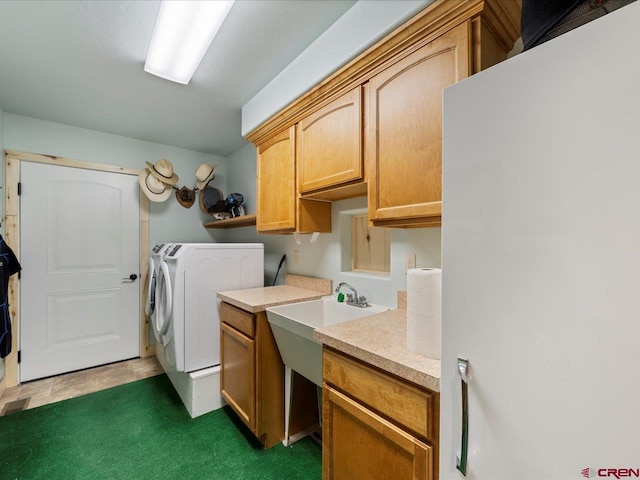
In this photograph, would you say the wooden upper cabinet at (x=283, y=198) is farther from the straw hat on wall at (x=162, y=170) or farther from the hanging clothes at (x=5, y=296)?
the hanging clothes at (x=5, y=296)

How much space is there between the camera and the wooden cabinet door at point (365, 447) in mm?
870

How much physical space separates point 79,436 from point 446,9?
9.98ft

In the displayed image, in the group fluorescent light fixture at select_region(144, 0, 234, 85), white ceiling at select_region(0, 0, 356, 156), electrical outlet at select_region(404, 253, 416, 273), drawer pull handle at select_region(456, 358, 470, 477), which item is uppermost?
white ceiling at select_region(0, 0, 356, 156)

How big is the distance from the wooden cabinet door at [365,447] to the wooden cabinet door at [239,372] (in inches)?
27.9

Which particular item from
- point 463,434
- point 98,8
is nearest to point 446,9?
point 463,434

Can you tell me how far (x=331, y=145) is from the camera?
1555 mm

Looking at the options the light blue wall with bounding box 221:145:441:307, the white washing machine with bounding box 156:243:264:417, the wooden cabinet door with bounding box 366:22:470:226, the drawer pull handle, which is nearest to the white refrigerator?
the drawer pull handle

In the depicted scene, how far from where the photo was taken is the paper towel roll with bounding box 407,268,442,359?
93 centimetres

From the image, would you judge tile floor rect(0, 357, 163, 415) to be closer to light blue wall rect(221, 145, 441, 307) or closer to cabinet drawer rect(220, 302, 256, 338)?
cabinet drawer rect(220, 302, 256, 338)

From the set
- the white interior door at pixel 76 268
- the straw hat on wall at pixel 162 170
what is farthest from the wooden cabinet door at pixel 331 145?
the white interior door at pixel 76 268

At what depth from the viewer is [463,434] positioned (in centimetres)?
67

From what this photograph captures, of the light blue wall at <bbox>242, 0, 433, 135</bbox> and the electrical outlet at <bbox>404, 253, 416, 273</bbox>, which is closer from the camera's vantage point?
the light blue wall at <bbox>242, 0, 433, 135</bbox>

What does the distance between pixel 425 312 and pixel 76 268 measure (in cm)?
329

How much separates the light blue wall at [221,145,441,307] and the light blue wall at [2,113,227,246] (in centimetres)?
58
